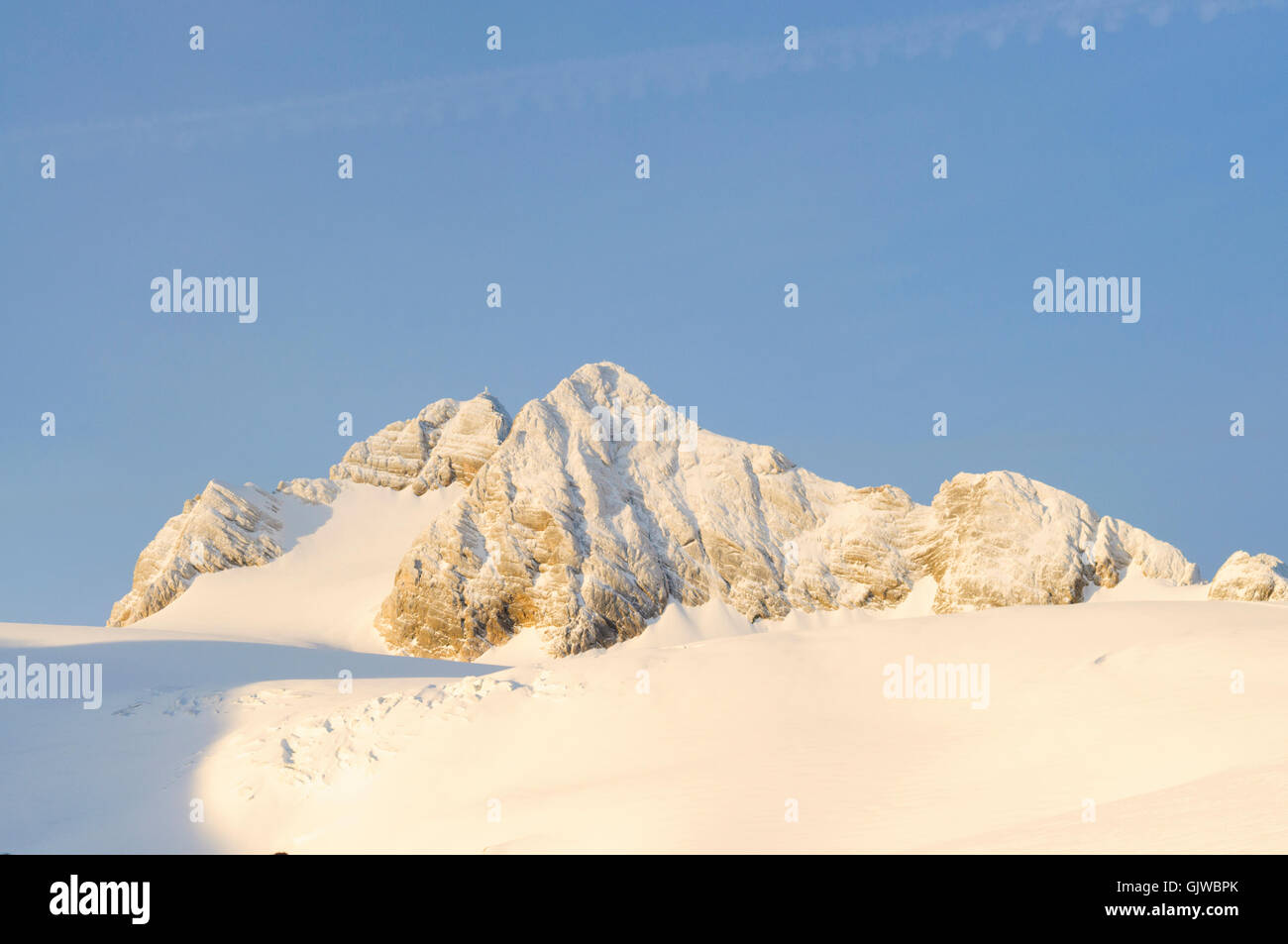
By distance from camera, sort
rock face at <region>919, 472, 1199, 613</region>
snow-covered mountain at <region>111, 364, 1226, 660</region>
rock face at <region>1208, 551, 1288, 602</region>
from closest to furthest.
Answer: rock face at <region>1208, 551, 1288, 602</region> < rock face at <region>919, 472, 1199, 613</region> < snow-covered mountain at <region>111, 364, 1226, 660</region>

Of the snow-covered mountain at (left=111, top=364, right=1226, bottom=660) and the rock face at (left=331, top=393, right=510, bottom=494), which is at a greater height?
the rock face at (left=331, top=393, right=510, bottom=494)

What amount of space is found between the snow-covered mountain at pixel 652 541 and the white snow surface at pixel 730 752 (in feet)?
279

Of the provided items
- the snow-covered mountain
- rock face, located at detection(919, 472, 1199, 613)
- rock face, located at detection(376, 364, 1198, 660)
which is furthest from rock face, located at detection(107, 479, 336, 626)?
rock face, located at detection(919, 472, 1199, 613)

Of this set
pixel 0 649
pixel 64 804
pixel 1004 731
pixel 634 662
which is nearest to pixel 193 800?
pixel 64 804

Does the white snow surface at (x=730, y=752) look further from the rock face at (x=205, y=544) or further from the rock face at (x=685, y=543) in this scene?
the rock face at (x=205, y=544)

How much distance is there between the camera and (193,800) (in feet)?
82.1

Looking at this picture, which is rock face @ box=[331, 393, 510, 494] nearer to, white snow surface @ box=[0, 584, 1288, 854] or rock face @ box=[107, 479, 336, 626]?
rock face @ box=[107, 479, 336, 626]

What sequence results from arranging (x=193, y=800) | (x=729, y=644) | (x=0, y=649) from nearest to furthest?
1. (x=193, y=800)
2. (x=729, y=644)
3. (x=0, y=649)

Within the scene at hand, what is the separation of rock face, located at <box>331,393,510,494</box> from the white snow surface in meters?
115

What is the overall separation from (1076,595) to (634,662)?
96518 millimetres

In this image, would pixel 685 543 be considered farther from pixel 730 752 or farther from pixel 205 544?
pixel 730 752

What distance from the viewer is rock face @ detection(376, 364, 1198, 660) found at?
118812 mm

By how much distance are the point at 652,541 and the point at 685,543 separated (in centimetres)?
374
